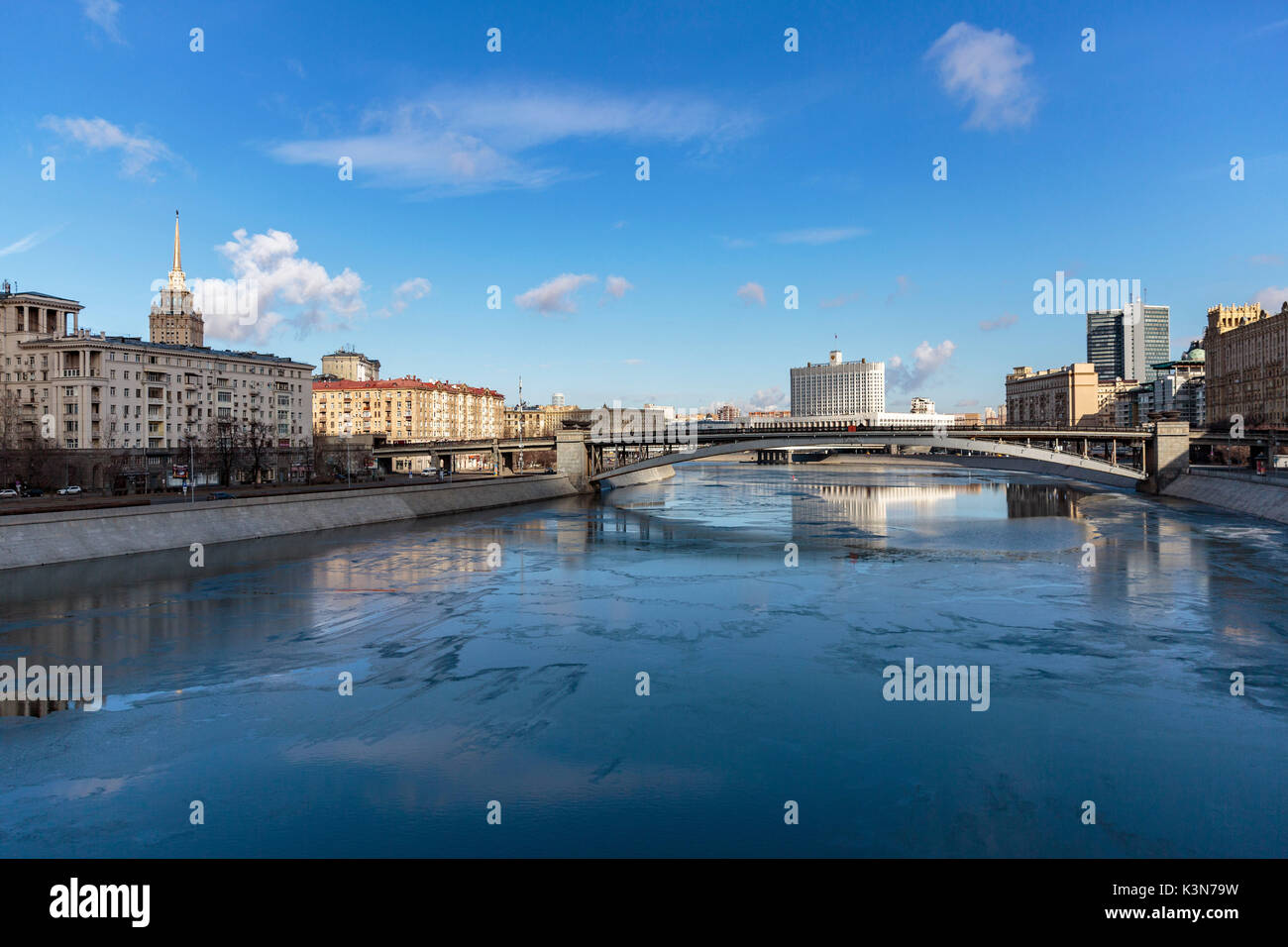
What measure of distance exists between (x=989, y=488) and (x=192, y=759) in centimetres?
8195

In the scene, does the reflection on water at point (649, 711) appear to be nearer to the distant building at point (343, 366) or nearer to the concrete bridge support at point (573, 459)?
the concrete bridge support at point (573, 459)

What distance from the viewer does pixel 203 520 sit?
38.8 meters

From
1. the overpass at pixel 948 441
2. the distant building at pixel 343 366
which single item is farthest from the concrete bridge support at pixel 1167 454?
the distant building at pixel 343 366

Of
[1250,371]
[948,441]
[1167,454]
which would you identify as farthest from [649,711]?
[1250,371]

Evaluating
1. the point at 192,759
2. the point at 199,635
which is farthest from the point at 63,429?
the point at 192,759

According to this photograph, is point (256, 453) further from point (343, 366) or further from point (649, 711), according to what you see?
point (343, 366)

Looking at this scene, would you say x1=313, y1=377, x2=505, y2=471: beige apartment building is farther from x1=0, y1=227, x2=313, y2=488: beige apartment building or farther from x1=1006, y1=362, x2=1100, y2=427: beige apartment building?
x1=1006, y1=362, x2=1100, y2=427: beige apartment building

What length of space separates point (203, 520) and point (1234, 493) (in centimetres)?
5999

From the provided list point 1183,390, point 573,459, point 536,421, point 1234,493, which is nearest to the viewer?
point 1234,493

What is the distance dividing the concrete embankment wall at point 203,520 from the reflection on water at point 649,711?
213 centimetres

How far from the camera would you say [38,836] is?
9773 mm

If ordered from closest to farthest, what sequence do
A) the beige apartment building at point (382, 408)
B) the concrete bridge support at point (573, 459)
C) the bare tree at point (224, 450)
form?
the bare tree at point (224, 450)
the concrete bridge support at point (573, 459)
the beige apartment building at point (382, 408)

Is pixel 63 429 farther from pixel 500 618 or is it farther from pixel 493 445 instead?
pixel 500 618

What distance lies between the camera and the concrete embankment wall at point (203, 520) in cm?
3153
